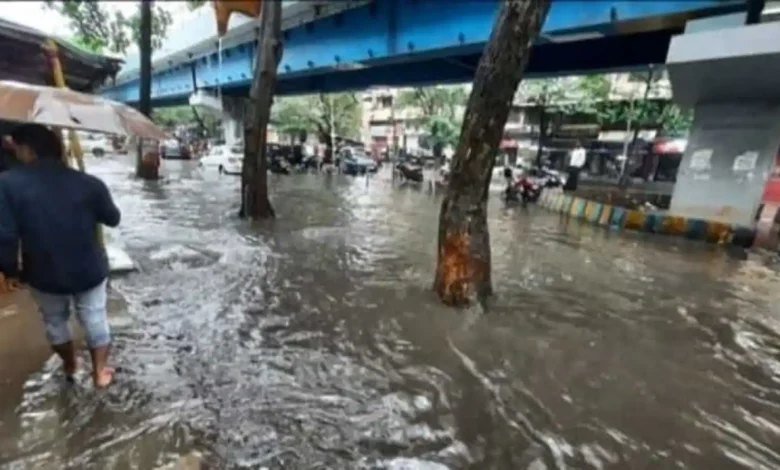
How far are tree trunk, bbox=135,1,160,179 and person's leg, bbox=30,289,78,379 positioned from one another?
15018mm

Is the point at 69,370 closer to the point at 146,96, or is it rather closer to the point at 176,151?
the point at 146,96

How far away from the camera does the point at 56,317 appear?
11.6 ft

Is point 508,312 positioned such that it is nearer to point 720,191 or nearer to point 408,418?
point 408,418

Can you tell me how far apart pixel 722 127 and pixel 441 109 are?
27.3 meters

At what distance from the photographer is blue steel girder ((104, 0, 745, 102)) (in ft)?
30.0

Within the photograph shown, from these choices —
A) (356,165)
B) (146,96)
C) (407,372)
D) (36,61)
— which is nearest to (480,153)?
(407,372)

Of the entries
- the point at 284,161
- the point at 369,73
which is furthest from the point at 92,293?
the point at 284,161

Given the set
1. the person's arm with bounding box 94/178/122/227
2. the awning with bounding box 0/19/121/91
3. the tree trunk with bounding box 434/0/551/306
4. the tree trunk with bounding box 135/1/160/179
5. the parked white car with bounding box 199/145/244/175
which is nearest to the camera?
the person's arm with bounding box 94/178/122/227

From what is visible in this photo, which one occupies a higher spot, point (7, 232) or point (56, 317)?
point (7, 232)

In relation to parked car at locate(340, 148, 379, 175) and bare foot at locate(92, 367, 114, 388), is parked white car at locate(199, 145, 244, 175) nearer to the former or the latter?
parked car at locate(340, 148, 379, 175)

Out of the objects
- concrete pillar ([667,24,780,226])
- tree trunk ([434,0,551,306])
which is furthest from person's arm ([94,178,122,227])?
concrete pillar ([667,24,780,226])

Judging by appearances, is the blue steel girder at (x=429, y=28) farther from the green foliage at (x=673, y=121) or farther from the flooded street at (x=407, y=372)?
the green foliage at (x=673, y=121)

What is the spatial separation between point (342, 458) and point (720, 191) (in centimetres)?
1324

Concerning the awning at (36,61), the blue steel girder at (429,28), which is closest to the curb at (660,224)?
the blue steel girder at (429,28)
